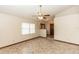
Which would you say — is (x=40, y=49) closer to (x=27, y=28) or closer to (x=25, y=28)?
(x=25, y=28)

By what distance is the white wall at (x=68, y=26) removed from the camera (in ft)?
20.6

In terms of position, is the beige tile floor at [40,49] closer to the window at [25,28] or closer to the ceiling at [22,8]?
the ceiling at [22,8]

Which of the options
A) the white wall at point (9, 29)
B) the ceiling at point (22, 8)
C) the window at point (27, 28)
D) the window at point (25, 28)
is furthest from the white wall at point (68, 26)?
the white wall at point (9, 29)

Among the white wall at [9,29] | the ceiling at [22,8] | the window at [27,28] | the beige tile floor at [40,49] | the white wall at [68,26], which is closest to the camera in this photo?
the beige tile floor at [40,49]

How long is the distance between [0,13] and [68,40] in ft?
16.7

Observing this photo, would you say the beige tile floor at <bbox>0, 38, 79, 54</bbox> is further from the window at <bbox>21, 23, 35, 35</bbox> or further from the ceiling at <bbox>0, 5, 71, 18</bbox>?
the window at <bbox>21, 23, 35, 35</bbox>

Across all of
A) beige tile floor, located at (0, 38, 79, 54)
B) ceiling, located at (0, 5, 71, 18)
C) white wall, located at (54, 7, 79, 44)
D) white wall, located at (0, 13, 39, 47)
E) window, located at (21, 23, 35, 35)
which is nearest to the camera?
beige tile floor, located at (0, 38, 79, 54)

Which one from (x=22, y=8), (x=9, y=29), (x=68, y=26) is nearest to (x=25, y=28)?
(x=9, y=29)

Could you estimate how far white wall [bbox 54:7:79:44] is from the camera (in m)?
6.27

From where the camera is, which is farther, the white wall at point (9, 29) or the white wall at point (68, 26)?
the white wall at point (68, 26)

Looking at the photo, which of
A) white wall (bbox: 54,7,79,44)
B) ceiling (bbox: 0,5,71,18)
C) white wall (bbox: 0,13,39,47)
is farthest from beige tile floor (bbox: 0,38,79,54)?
ceiling (bbox: 0,5,71,18)

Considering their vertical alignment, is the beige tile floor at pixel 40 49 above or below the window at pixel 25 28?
below
